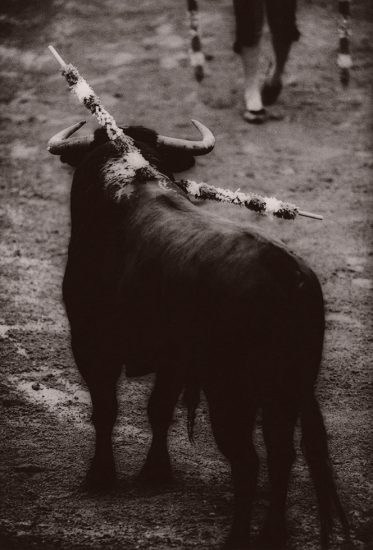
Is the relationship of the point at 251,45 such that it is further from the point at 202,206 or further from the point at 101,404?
the point at 101,404

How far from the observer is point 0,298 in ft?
18.7

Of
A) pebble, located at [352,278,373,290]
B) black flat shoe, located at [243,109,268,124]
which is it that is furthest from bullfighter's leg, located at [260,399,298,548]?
black flat shoe, located at [243,109,268,124]

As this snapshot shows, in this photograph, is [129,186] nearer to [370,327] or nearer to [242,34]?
[370,327]

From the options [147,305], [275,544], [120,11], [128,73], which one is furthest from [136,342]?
[120,11]

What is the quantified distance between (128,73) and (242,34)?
1925mm

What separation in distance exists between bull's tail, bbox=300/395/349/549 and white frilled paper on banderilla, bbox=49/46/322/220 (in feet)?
3.17

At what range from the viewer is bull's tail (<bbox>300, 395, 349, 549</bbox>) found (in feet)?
10.1

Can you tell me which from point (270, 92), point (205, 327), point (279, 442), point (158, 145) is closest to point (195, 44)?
point (270, 92)

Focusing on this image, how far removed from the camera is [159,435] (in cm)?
381

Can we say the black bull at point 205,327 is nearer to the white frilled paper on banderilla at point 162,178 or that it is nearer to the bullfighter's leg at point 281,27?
the white frilled paper on banderilla at point 162,178

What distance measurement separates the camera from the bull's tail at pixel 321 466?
3.06 meters

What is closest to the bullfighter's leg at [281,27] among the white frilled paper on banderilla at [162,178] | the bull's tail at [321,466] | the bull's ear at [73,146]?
the white frilled paper on banderilla at [162,178]

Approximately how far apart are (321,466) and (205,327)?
31.1 inches

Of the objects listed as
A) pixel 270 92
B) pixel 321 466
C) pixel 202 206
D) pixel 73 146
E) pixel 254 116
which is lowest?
pixel 202 206
